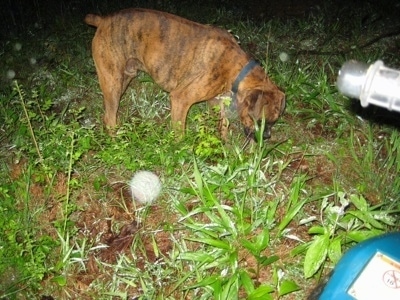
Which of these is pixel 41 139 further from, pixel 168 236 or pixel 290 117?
pixel 290 117

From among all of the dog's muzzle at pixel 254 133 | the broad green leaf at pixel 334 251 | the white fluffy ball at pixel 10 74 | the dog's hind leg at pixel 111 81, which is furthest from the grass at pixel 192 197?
the white fluffy ball at pixel 10 74

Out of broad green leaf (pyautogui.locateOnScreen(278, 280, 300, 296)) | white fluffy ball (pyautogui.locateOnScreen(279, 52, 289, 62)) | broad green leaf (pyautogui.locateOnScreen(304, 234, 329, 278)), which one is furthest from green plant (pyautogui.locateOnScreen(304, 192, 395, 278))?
white fluffy ball (pyautogui.locateOnScreen(279, 52, 289, 62))

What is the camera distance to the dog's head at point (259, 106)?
3725 millimetres

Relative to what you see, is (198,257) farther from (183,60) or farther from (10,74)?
(10,74)

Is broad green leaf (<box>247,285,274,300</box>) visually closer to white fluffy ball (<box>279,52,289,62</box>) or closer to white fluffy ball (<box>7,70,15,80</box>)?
white fluffy ball (<box>279,52,289,62</box>)

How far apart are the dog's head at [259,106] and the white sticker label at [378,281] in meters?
2.23

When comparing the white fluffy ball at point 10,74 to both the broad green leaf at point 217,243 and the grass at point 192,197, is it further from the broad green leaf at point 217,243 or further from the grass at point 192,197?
the broad green leaf at point 217,243

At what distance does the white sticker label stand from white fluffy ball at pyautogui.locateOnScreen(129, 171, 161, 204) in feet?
7.39

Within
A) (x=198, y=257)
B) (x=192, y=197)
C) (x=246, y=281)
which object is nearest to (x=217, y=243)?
(x=198, y=257)

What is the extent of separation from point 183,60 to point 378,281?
308 centimetres

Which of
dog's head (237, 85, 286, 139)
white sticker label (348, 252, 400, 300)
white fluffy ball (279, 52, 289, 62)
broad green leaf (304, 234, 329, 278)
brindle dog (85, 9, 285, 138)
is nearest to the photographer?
white sticker label (348, 252, 400, 300)

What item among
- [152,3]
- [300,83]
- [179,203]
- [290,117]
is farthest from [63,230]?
[152,3]

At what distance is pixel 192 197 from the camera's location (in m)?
3.45

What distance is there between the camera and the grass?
2832mm
